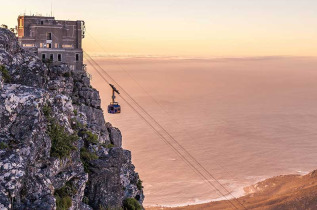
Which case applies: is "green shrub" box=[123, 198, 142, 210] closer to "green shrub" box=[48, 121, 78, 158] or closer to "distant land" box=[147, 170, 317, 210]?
"green shrub" box=[48, 121, 78, 158]

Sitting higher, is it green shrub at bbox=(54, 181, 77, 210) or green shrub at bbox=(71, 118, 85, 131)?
green shrub at bbox=(71, 118, 85, 131)

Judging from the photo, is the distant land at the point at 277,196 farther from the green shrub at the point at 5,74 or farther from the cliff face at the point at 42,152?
the green shrub at the point at 5,74

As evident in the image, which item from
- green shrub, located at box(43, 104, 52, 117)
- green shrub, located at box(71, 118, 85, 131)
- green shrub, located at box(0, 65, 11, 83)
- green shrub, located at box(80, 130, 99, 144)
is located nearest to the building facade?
green shrub, located at box(80, 130, 99, 144)

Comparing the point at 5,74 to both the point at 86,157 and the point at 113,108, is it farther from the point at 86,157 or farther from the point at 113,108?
the point at 113,108

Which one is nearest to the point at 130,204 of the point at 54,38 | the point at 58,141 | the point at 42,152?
the point at 58,141

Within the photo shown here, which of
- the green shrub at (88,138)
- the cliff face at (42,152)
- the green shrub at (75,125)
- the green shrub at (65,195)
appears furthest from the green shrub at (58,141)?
the green shrub at (88,138)

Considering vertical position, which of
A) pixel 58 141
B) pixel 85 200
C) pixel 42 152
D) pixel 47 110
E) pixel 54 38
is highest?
pixel 54 38

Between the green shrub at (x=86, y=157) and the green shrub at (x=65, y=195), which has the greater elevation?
the green shrub at (x=86, y=157)
